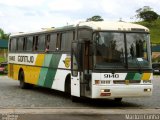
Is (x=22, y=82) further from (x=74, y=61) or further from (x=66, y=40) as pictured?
(x=74, y=61)

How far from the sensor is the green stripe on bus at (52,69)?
21.3 metres

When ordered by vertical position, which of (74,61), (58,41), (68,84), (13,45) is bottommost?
(68,84)

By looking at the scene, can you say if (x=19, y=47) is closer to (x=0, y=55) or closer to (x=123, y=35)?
(x=123, y=35)

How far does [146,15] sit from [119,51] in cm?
14419

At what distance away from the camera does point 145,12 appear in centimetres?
16212

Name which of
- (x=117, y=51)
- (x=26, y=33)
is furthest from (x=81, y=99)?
(x=26, y=33)

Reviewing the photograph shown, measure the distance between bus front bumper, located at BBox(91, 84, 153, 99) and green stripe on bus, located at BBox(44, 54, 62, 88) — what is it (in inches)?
158

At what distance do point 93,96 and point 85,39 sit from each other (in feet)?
7.06

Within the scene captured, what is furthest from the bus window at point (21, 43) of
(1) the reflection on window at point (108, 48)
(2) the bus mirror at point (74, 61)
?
(1) the reflection on window at point (108, 48)

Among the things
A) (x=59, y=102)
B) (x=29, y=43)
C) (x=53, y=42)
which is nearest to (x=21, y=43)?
(x=29, y=43)

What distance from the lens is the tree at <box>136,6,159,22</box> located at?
160 metres

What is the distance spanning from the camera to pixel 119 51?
17.9m

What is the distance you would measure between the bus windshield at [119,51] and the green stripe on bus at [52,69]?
3535 mm

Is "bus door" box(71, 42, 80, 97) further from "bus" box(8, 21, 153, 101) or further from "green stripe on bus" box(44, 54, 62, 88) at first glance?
"green stripe on bus" box(44, 54, 62, 88)
